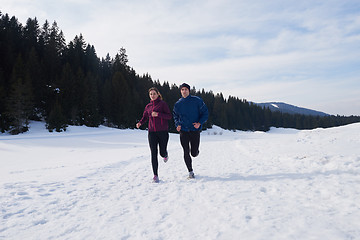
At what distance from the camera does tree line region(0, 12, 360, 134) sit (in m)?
A: 26.7

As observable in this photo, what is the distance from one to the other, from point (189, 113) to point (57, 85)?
127ft

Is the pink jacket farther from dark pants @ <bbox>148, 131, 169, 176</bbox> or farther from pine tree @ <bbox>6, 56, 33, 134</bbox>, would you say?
pine tree @ <bbox>6, 56, 33, 134</bbox>

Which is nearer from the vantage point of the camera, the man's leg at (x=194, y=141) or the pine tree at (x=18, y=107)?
the man's leg at (x=194, y=141)

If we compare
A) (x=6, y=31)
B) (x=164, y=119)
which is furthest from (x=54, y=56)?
(x=164, y=119)

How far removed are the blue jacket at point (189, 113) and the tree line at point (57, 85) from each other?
27.4 metres

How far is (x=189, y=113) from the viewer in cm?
479

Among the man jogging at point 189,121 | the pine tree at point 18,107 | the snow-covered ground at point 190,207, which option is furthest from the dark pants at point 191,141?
the pine tree at point 18,107

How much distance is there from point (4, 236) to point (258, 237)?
2.59 m

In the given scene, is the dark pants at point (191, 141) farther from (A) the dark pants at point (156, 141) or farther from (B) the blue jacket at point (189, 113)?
(A) the dark pants at point (156, 141)

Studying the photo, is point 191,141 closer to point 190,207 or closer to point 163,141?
point 163,141

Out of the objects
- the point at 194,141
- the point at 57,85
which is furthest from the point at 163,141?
the point at 57,85

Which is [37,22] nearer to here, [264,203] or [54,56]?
[54,56]

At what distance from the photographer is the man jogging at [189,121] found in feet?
15.6

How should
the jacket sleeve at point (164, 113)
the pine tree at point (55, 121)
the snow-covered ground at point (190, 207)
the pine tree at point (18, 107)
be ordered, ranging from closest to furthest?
the snow-covered ground at point (190, 207) < the jacket sleeve at point (164, 113) < the pine tree at point (18, 107) < the pine tree at point (55, 121)
